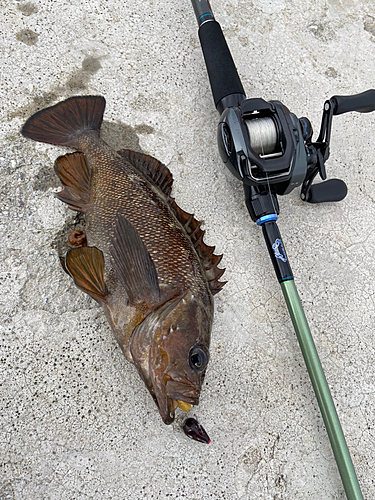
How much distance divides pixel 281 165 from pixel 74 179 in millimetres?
862

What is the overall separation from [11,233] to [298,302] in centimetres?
126

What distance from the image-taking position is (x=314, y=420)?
164 centimetres

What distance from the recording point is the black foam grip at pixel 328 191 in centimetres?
192

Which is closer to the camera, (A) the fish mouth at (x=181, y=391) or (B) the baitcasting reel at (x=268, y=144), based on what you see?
(A) the fish mouth at (x=181, y=391)

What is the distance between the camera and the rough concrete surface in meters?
1.46

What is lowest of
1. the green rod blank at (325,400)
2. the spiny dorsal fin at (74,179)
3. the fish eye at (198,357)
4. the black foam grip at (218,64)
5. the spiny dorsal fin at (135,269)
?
the green rod blank at (325,400)

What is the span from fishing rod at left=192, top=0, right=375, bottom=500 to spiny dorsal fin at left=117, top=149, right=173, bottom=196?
273 millimetres

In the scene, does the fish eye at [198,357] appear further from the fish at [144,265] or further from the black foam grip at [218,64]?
the black foam grip at [218,64]

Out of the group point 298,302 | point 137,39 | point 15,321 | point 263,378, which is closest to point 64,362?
point 15,321

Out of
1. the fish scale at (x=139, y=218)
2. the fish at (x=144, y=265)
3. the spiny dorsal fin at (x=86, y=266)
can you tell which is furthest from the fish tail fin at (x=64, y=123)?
the spiny dorsal fin at (x=86, y=266)

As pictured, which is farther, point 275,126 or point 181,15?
point 181,15

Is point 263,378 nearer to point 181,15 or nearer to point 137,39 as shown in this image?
point 137,39

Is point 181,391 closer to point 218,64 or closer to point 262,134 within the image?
point 262,134

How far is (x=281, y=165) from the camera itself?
158cm
